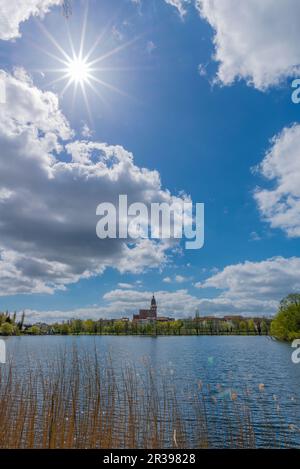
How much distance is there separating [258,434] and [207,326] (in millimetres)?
143846

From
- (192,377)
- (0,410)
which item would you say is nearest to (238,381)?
(192,377)

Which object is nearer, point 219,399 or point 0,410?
point 0,410

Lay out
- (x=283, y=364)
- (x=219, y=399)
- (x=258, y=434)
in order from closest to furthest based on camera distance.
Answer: (x=258, y=434), (x=219, y=399), (x=283, y=364)

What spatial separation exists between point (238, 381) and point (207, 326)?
435 feet

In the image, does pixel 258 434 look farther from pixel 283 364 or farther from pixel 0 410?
pixel 283 364
